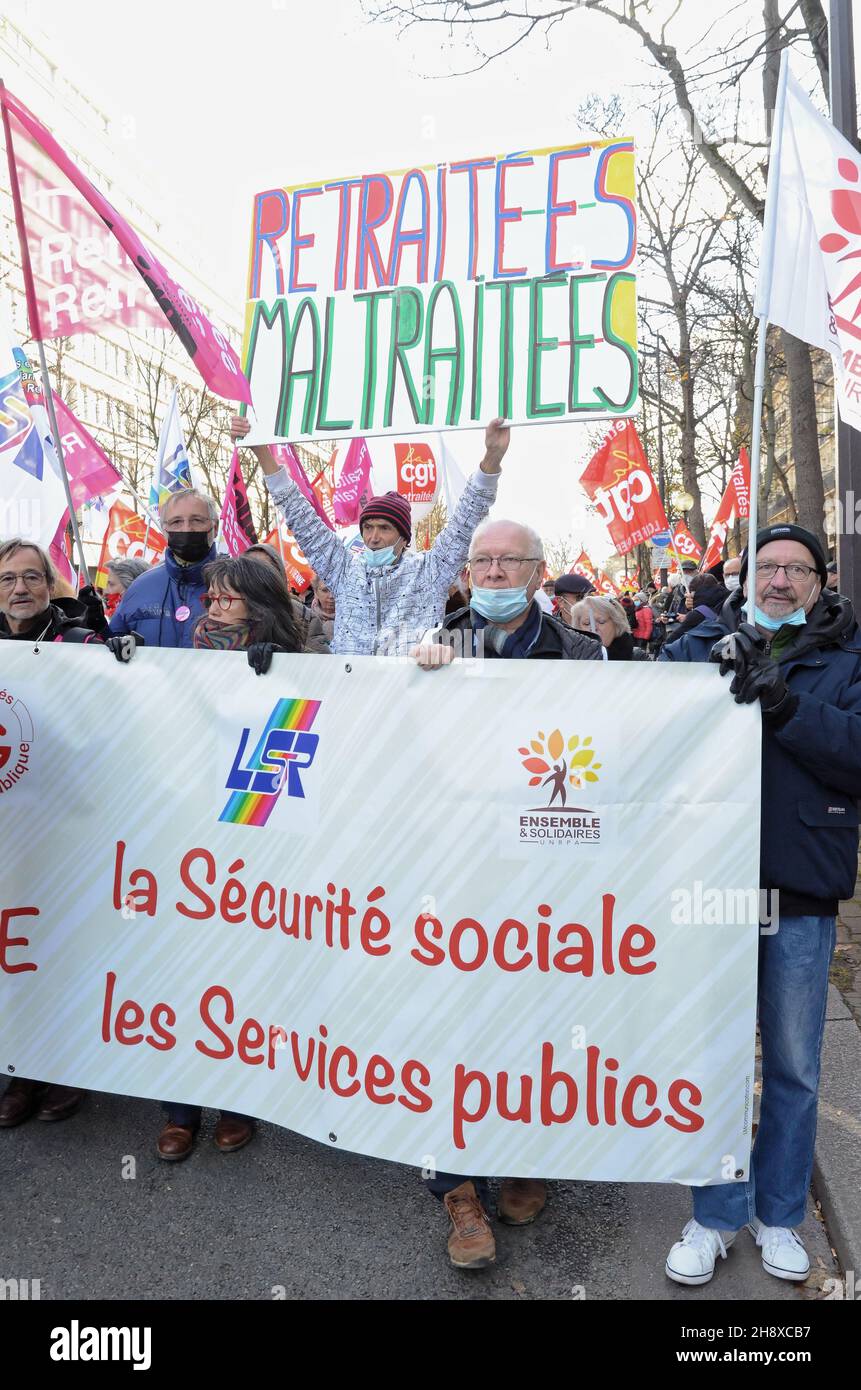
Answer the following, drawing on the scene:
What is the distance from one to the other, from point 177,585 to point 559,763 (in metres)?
2.18

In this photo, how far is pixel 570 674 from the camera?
2.94 meters

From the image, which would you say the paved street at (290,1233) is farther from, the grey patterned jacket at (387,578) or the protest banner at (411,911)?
the grey patterned jacket at (387,578)

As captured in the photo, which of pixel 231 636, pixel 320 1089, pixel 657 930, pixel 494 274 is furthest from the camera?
pixel 494 274

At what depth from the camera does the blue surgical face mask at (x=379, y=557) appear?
427 centimetres

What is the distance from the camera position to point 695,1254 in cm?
279

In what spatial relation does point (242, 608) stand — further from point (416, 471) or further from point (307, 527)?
point (416, 471)

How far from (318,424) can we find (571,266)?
1017mm

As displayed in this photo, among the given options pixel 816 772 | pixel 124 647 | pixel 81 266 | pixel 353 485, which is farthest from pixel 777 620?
pixel 353 485

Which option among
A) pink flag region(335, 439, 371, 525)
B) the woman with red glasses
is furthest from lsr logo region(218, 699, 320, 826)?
pink flag region(335, 439, 371, 525)

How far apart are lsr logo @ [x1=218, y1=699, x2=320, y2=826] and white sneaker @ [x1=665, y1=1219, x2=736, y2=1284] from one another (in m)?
1.54

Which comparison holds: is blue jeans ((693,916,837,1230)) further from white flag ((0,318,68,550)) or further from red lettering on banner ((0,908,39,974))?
white flag ((0,318,68,550))

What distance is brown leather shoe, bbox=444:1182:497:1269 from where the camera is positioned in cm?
283
